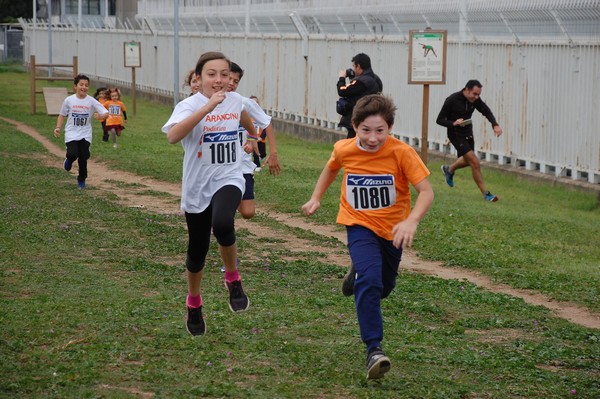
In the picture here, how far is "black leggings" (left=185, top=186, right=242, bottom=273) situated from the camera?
24.3 feet

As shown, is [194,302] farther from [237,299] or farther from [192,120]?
[192,120]

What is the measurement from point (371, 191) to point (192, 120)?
1246 mm

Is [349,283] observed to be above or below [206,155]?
below

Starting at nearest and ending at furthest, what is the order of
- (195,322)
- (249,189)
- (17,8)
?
1. (195,322)
2. (249,189)
3. (17,8)

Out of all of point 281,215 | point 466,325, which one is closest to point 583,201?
Answer: point 281,215

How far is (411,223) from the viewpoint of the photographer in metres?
6.30

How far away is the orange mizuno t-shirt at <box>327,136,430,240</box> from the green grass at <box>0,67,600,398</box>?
2.79ft

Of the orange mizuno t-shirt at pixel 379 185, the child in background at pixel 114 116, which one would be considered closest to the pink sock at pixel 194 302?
the orange mizuno t-shirt at pixel 379 185

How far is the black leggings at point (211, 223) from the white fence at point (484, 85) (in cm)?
1119

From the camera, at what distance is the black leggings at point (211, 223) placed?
7.40m

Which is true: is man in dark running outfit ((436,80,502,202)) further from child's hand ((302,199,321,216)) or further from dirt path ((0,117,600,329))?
child's hand ((302,199,321,216))

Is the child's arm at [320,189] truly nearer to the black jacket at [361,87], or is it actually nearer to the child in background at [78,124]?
the black jacket at [361,87]

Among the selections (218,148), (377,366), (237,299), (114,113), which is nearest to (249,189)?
(237,299)

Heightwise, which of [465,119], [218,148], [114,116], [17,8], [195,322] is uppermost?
[17,8]
